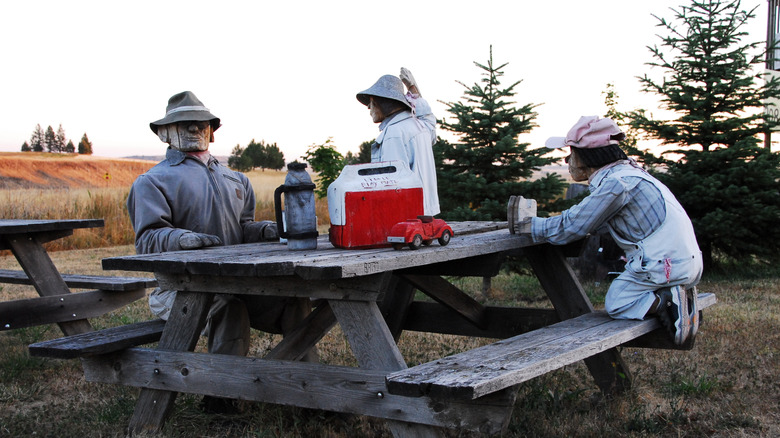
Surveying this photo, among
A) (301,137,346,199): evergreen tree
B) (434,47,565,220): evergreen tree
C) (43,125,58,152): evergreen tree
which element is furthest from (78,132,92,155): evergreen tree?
(434,47,565,220): evergreen tree

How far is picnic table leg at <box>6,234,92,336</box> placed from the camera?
5.33 m

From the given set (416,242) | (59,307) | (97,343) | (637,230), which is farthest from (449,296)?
(59,307)

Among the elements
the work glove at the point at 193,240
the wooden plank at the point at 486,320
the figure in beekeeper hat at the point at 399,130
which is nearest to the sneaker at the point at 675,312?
the wooden plank at the point at 486,320

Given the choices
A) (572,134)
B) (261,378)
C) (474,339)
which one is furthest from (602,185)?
(474,339)

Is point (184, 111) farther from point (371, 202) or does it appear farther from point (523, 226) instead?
point (523, 226)

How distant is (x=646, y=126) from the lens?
31.3 feet

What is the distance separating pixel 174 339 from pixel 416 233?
1.28 m

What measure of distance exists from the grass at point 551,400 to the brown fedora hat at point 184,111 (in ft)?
5.36

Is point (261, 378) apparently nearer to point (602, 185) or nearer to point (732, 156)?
point (602, 185)

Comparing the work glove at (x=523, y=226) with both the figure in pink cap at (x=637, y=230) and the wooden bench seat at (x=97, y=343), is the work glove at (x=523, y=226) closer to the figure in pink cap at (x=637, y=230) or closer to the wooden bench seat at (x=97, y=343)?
the figure in pink cap at (x=637, y=230)

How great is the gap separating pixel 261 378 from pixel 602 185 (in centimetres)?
187

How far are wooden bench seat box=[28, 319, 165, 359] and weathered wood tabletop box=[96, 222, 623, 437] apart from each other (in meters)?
0.08

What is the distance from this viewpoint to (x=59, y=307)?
5266 millimetres

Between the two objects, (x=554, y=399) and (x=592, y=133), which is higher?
(x=592, y=133)
